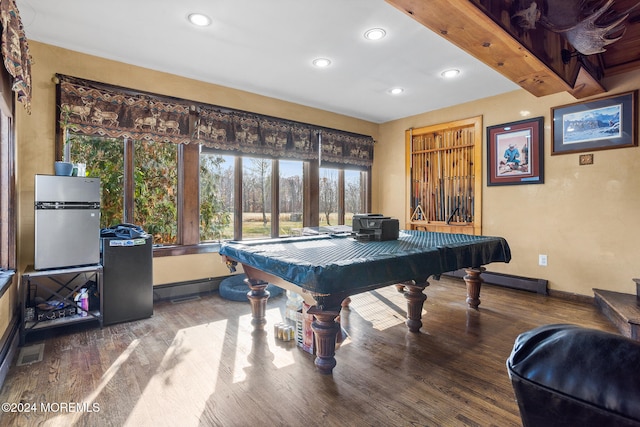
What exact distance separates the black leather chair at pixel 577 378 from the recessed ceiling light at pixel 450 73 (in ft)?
11.7

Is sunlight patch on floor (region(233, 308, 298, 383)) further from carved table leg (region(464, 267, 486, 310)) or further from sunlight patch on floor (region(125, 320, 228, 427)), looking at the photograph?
carved table leg (region(464, 267, 486, 310))

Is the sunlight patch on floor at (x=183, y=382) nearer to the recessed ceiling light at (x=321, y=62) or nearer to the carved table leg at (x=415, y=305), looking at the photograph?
the carved table leg at (x=415, y=305)

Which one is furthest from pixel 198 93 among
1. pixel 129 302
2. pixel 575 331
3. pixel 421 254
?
pixel 575 331

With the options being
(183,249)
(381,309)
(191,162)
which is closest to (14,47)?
(191,162)

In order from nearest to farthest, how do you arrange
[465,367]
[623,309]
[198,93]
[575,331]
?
[575,331]
[465,367]
[623,309]
[198,93]

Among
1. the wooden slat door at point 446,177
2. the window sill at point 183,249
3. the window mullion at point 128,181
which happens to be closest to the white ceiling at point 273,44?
the wooden slat door at point 446,177

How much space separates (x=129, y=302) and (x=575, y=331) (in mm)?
3274

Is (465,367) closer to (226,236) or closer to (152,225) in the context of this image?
(226,236)

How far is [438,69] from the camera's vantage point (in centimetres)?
346

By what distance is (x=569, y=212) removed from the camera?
3.68 meters

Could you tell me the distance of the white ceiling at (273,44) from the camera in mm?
2410

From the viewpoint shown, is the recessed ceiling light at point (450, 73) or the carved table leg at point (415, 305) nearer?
the carved table leg at point (415, 305)

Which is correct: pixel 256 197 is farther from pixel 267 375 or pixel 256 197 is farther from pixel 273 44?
pixel 267 375

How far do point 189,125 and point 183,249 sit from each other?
1.44 m
